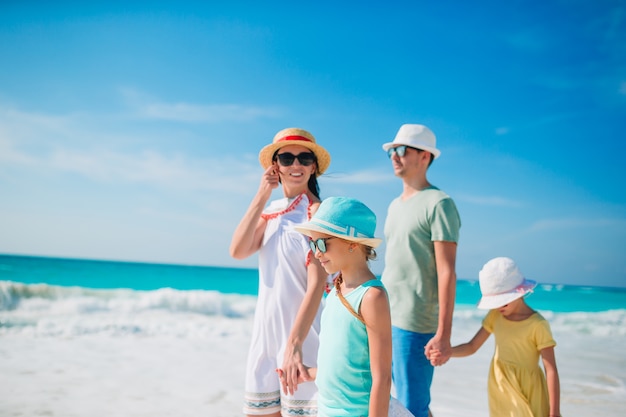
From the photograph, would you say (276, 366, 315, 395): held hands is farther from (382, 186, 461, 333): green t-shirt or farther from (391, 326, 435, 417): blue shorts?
(382, 186, 461, 333): green t-shirt

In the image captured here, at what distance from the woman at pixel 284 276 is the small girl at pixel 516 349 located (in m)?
1.15

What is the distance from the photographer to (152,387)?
5.75 metres

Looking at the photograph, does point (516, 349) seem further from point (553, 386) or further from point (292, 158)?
point (292, 158)

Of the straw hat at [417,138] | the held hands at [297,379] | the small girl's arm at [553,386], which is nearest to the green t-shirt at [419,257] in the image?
the straw hat at [417,138]

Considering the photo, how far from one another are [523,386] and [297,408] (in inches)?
56.9

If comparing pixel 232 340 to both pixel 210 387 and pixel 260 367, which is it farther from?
pixel 260 367

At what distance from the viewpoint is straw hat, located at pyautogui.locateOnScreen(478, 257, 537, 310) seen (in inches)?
116

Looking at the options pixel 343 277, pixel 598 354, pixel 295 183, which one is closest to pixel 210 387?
pixel 295 183

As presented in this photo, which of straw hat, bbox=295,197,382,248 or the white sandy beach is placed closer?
straw hat, bbox=295,197,382,248

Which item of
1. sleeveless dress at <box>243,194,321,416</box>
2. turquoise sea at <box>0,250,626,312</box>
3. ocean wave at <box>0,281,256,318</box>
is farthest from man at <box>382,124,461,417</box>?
turquoise sea at <box>0,250,626,312</box>

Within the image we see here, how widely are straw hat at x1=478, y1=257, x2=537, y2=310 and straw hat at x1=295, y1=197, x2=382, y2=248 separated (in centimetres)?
134

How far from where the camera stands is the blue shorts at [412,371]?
279cm

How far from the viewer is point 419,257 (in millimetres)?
2980

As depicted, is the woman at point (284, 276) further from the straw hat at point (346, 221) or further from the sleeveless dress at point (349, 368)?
the straw hat at point (346, 221)
